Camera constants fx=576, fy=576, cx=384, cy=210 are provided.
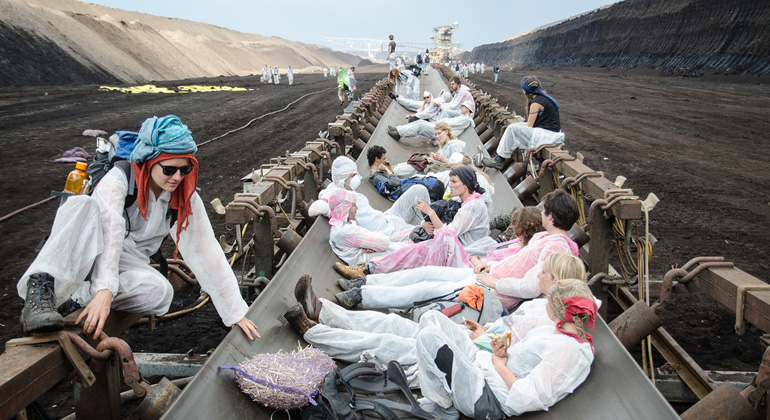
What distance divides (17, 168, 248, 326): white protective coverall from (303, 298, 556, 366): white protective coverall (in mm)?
568

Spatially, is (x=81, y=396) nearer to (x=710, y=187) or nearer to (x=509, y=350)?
(x=509, y=350)

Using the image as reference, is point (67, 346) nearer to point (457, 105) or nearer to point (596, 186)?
point (596, 186)

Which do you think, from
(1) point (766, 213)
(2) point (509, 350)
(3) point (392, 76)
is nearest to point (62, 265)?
(2) point (509, 350)

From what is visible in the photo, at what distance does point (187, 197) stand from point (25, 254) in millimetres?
5025

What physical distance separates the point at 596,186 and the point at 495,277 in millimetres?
1229

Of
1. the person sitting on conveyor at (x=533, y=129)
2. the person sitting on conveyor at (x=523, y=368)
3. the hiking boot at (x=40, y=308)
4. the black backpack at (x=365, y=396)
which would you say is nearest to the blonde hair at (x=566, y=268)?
the person sitting on conveyor at (x=523, y=368)

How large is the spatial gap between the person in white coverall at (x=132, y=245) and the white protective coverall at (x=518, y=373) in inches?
39.8

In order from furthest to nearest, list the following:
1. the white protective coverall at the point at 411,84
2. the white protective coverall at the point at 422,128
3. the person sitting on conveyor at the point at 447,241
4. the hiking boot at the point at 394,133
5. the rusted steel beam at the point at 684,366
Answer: the white protective coverall at the point at 411,84, the white protective coverall at the point at 422,128, the hiking boot at the point at 394,133, the person sitting on conveyor at the point at 447,241, the rusted steel beam at the point at 684,366

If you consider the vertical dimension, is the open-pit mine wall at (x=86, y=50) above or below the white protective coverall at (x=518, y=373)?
below

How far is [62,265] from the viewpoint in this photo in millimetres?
2465

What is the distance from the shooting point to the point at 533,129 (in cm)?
761

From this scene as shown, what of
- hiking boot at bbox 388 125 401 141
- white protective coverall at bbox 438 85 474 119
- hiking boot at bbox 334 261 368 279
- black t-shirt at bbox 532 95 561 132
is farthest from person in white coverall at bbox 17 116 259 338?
white protective coverall at bbox 438 85 474 119

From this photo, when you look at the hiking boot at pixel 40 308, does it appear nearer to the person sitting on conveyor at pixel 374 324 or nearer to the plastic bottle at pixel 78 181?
the plastic bottle at pixel 78 181

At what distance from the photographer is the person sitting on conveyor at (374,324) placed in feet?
10.6
